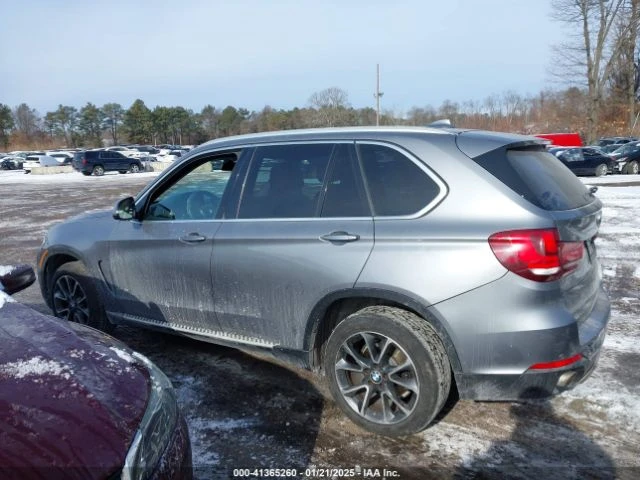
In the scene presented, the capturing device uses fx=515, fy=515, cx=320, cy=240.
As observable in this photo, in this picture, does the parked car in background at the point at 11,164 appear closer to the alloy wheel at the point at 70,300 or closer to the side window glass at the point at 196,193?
the alloy wheel at the point at 70,300

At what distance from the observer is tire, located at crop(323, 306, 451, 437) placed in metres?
2.92

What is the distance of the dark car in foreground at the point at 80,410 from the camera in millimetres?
1669

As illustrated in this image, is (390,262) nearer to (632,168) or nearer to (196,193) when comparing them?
(196,193)

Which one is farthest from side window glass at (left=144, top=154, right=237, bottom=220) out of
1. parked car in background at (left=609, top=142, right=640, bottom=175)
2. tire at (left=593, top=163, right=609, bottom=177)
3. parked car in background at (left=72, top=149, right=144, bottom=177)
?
parked car in background at (left=72, top=149, right=144, bottom=177)

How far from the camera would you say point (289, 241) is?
331 centimetres

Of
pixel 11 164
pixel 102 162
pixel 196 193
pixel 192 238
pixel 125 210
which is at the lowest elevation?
pixel 11 164

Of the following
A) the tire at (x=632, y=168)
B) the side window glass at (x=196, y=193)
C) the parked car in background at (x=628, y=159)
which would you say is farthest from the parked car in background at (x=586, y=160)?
the side window glass at (x=196, y=193)

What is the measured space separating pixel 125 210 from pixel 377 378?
2.48 m

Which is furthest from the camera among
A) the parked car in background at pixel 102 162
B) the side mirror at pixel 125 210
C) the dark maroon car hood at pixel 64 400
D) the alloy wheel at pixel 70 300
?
the parked car in background at pixel 102 162

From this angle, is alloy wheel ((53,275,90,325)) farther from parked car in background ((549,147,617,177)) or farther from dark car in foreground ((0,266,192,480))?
parked car in background ((549,147,617,177))

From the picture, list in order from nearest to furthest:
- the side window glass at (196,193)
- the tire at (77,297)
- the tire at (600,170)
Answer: the side window glass at (196,193), the tire at (77,297), the tire at (600,170)

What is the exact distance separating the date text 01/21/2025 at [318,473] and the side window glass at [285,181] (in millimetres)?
1515

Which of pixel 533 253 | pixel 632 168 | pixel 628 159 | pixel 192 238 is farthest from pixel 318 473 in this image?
pixel 632 168

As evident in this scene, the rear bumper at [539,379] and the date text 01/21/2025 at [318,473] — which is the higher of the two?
the rear bumper at [539,379]
